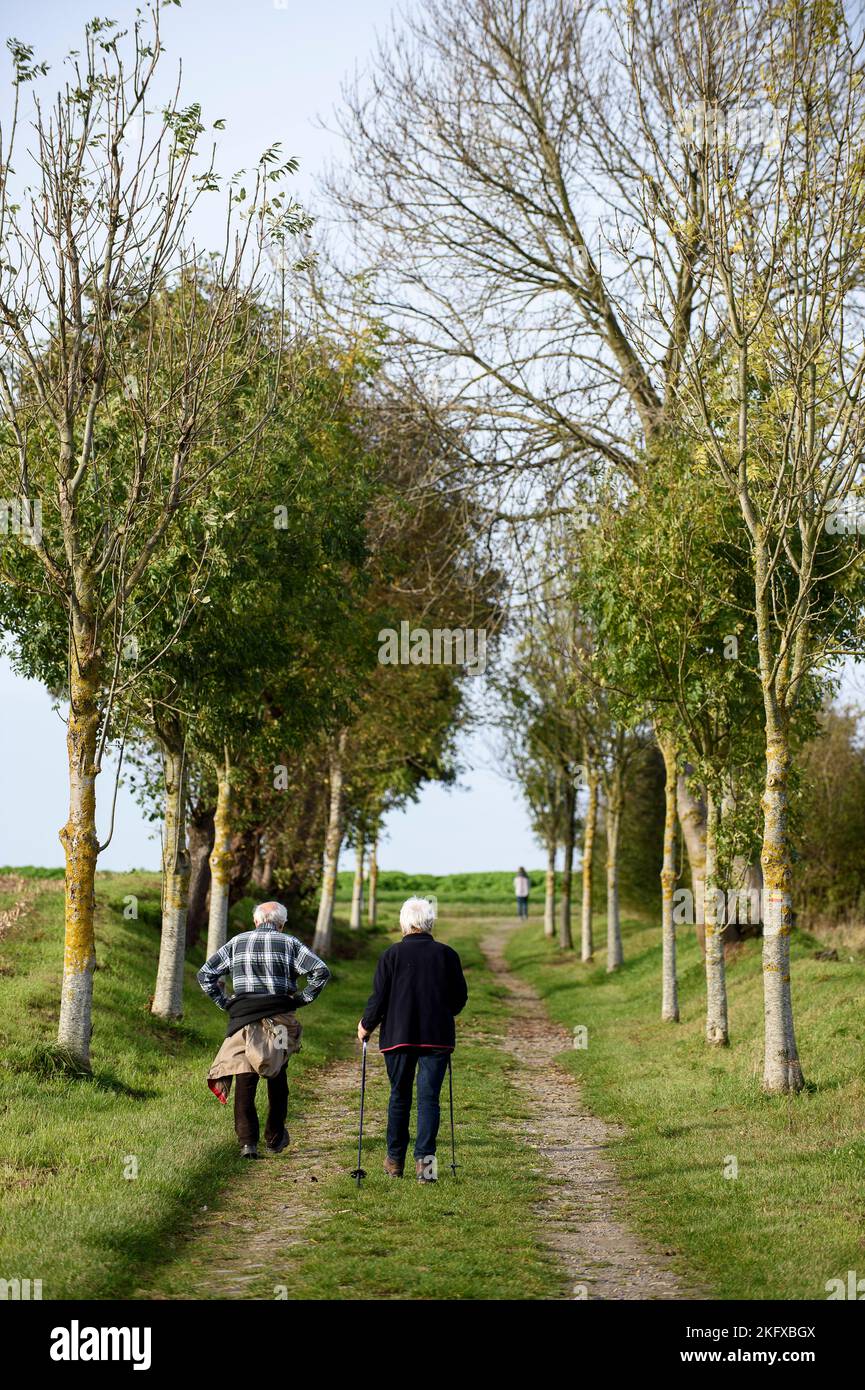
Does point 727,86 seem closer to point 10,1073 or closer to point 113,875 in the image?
point 10,1073

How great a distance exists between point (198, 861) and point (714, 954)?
12.3 metres

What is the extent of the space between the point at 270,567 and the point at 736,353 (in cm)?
707

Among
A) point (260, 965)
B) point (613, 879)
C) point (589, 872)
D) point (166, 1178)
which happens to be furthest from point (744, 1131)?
point (589, 872)

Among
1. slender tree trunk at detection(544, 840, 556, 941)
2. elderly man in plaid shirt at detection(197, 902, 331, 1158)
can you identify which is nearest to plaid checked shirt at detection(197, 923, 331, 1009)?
elderly man in plaid shirt at detection(197, 902, 331, 1158)

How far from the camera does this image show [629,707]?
2006 cm

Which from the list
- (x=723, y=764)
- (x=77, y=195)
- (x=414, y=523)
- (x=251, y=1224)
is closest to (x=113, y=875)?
(x=414, y=523)

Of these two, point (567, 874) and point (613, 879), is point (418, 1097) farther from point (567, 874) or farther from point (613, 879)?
point (567, 874)

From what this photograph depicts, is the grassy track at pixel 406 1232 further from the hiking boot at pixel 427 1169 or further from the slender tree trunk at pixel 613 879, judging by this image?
the slender tree trunk at pixel 613 879

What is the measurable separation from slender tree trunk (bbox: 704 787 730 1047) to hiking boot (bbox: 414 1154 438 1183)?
9039 mm

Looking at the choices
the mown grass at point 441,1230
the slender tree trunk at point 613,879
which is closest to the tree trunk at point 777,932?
the mown grass at point 441,1230

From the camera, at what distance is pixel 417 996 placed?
11.3 metres

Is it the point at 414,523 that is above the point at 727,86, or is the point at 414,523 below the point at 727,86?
below

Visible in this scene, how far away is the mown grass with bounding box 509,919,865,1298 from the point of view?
30.0 feet

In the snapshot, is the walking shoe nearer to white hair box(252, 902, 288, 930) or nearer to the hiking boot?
the hiking boot
